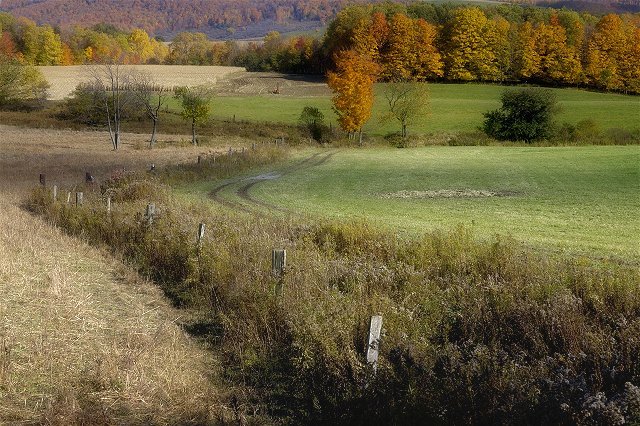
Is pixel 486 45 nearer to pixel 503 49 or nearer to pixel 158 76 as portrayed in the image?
pixel 503 49

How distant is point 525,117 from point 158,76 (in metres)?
67.8

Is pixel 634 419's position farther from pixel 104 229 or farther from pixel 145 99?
pixel 145 99

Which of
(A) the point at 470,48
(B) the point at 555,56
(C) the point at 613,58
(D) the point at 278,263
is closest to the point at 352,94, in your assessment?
(A) the point at 470,48

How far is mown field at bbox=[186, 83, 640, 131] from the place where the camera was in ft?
243

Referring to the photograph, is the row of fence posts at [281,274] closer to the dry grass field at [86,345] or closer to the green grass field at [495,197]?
the dry grass field at [86,345]

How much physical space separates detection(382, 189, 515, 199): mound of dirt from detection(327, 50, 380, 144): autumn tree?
1445 inches

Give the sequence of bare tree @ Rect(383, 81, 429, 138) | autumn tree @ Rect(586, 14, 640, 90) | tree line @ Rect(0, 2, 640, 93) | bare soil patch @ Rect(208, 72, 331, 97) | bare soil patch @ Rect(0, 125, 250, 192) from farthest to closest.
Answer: bare soil patch @ Rect(208, 72, 331, 97), tree line @ Rect(0, 2, 640, 93), autumn tree @ Rect(586, 14, 640, 90), bare tree @ Rect(383, 81, 429, 138), bare soil patch @ Rect(0, 125, 250, 192)

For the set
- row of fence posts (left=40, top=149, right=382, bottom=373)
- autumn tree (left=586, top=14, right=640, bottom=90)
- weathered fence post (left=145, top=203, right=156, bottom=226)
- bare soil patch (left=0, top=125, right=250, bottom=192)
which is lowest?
bare soil patch (left=0, top=125, right=250, bottom=192)

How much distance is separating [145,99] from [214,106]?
79.1 ft

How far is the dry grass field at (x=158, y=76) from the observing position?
326 ft

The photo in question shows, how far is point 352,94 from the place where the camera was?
6919cm

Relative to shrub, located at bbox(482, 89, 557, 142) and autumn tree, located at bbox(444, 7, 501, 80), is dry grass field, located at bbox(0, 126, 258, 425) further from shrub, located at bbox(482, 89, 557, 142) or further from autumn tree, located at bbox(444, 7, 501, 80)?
autumn tree, located at bbox(444, 7, 501, 80)

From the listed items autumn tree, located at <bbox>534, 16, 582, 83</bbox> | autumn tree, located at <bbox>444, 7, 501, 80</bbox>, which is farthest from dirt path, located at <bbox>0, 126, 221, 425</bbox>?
autumn tree, located at <bbox>534, 16, 582, 83</bbox>

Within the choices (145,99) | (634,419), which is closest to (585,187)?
(634,419)
